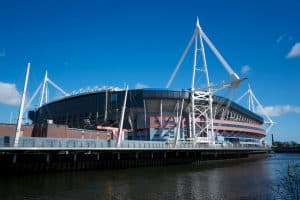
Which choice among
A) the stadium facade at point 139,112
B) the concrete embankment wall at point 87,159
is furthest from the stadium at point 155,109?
the concrete embankment wall at point 87,159

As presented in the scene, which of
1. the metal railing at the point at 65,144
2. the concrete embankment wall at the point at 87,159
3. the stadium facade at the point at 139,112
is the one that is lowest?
the concrete embankment wall at the point at 87,159

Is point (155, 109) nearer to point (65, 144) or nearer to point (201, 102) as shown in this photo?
point (201, 102)

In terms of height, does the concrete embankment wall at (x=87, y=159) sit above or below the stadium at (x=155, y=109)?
below

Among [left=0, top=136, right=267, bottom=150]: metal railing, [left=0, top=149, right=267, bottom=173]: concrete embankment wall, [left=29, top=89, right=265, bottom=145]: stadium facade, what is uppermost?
[left=29, top=89, right=265, bottom=145]: stadium facade

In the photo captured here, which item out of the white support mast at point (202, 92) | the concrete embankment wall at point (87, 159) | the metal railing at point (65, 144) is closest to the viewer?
the metal railing at point (65, 144)

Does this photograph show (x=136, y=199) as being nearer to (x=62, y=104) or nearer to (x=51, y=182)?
(x=51, y=182)

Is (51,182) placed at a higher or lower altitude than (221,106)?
lower

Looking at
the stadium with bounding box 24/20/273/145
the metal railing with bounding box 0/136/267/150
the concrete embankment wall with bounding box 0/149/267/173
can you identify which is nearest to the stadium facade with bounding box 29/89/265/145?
the stadium with bounding box 24/20/273/145

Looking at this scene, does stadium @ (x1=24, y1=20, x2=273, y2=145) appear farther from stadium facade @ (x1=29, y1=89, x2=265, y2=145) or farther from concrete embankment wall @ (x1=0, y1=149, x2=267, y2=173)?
concrete embankment wall @ (x1=0, y1=149, x2=267, y2=173)

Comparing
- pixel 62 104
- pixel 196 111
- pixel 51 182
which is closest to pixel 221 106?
pixel 196 111

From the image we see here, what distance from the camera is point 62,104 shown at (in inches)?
4702

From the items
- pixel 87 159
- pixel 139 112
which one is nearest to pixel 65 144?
pixel 87 159

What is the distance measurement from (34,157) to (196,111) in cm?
7189

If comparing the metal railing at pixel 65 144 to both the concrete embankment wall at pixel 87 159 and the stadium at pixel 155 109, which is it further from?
the stadium at pixel 155 109
